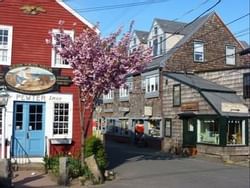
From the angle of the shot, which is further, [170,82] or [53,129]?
[170,82]

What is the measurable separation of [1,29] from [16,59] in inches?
55.2

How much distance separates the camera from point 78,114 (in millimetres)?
21344

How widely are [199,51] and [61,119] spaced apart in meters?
18.2

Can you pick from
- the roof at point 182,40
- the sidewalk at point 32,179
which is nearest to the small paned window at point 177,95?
the roof at point 182,40

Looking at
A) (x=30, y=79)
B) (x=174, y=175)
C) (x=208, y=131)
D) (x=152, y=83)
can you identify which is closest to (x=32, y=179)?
(x=30, y=79)

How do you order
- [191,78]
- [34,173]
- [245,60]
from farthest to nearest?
[245,60] → [191,78] → [34,173]

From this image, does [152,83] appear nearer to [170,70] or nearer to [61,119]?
[170,70]

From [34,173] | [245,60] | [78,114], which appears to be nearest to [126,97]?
[245,60]

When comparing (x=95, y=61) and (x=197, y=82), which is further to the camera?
(x=197, y=82)

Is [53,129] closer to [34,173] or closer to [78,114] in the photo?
[78,114]

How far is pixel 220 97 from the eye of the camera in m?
29.3

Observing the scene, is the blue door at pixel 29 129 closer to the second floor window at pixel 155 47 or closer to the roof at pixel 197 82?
the roof at pixel 197 82

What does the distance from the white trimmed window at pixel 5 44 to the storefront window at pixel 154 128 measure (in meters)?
16.9

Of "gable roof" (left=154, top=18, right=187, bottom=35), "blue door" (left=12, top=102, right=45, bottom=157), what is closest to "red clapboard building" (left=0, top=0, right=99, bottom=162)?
"blue door" (left=12, top=102, right=45, bottom=157)
